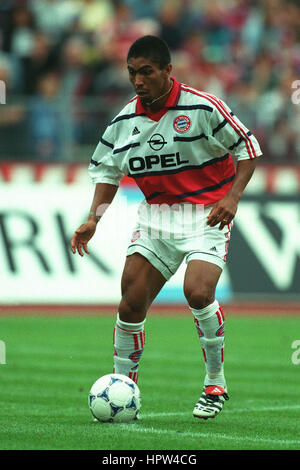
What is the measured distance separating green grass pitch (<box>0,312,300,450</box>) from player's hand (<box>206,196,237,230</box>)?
4.49ft

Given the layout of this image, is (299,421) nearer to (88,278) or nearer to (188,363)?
(188,363)

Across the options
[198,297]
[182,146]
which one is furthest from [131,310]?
[182,146]

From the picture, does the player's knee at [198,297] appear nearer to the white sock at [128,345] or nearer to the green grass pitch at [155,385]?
the white sock at [128,345]

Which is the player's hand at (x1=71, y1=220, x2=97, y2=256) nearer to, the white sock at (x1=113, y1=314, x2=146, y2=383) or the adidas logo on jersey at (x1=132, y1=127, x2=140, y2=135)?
the white sock at (x1=113, y1=314, x2=146, y2=383)

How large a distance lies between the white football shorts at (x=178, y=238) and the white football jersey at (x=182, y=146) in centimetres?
9

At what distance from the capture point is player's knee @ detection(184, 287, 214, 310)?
6.99 m

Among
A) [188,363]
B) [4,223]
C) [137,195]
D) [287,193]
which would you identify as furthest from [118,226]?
[188,363]

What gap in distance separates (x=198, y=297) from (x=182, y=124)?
1227 millimetres

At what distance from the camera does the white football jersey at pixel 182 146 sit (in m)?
7.12

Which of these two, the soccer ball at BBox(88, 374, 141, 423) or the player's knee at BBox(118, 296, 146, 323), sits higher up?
the player's knee at BBox(118, 296, 146, 323)

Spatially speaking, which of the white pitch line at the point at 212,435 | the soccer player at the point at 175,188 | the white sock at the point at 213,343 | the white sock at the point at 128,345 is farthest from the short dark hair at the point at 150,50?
the white pitch line at the point at 212,435

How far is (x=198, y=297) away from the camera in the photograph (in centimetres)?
699

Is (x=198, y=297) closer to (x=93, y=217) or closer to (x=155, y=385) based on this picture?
(x=93, y=217)

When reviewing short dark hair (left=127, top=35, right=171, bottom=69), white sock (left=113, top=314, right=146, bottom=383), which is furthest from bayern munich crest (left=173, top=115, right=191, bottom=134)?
white sock (left=113, top=314, right=146, bottom=383)
